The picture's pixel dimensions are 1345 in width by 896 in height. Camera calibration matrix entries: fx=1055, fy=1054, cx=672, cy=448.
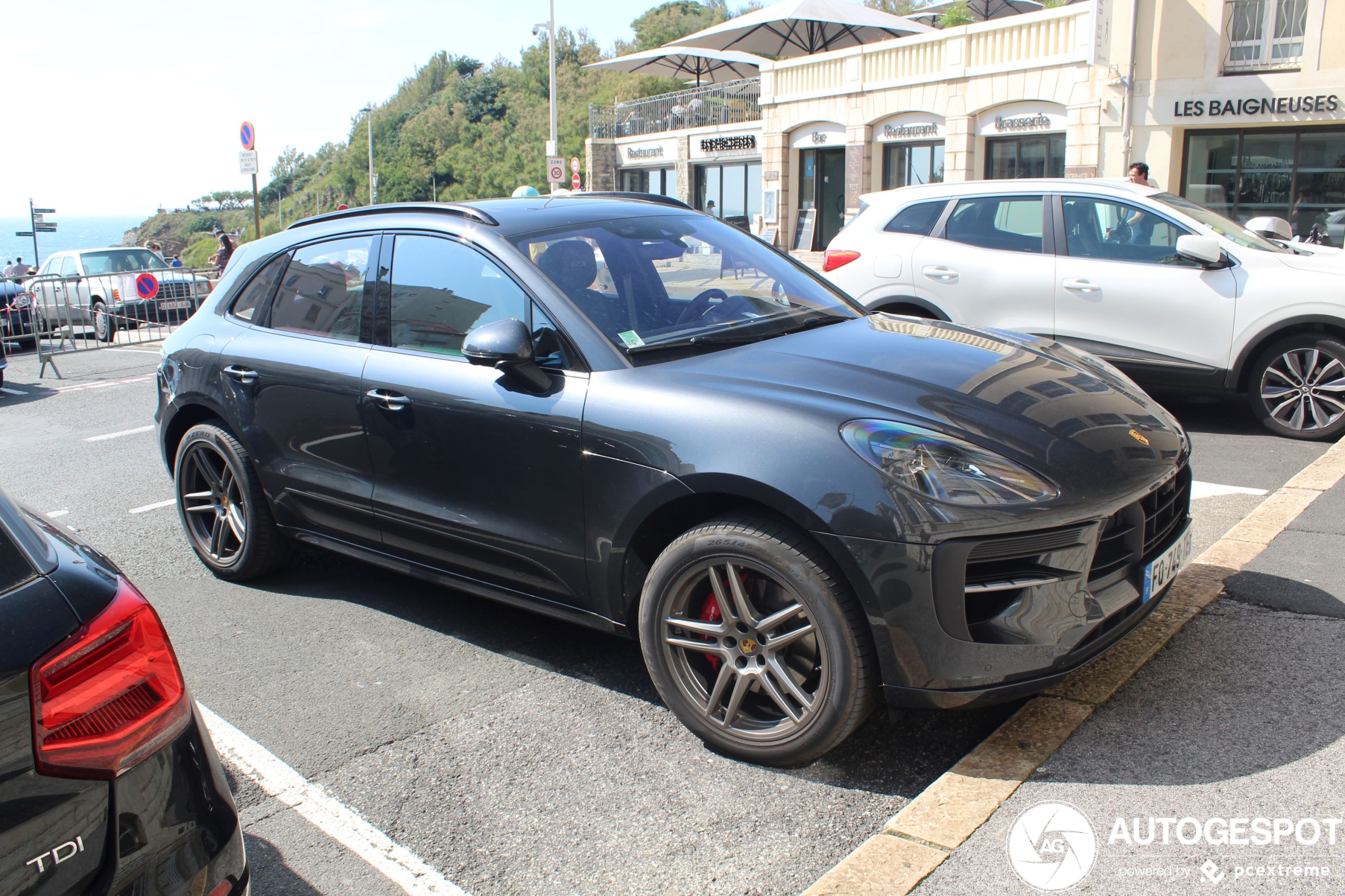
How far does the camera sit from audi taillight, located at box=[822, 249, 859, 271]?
27.4ft

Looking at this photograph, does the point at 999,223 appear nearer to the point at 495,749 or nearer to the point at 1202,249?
the point at 1202,249

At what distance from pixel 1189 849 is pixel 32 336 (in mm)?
19309

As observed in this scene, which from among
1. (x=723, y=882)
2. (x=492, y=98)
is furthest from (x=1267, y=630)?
(x=492, y=98)

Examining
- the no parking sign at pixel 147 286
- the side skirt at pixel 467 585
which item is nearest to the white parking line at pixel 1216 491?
the side skirt at pixel 467 585

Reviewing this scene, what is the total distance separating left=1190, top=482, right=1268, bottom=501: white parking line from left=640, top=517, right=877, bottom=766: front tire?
3546 millimetres

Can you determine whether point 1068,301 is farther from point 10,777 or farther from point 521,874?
point 10,777

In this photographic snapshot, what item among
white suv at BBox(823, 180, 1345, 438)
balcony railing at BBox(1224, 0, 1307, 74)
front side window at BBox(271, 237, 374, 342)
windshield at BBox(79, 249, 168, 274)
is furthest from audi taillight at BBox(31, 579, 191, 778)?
balcony railing at BBox(1224, 0, 1307, 74)

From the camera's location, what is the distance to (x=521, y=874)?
8.80 feet

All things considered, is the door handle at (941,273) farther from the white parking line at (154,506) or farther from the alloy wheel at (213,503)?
the white parking line at (154,506)

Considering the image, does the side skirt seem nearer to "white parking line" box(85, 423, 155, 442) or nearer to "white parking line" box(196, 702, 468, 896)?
"white parking line" box(196, 702, 468, 896)

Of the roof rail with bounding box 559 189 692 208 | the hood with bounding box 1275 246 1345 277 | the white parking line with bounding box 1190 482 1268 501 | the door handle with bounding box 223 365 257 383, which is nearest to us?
the roof rail with bounding box 559 189 692 208

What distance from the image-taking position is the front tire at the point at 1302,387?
6.85m

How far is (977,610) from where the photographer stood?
9.25ft

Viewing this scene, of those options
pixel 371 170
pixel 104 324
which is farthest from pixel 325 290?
pixel 371 170
